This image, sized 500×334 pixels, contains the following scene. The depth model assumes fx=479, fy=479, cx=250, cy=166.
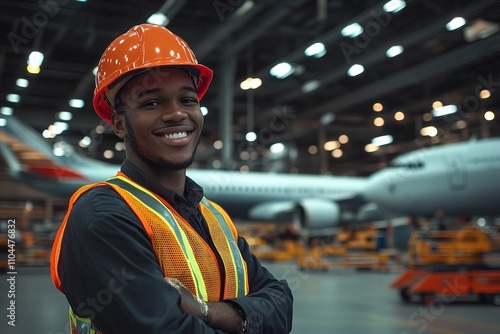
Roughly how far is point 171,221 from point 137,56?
1.53 feet

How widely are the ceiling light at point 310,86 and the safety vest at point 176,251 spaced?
17.9 meters

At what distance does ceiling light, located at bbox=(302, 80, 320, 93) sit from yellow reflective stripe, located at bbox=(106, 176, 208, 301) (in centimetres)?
1797

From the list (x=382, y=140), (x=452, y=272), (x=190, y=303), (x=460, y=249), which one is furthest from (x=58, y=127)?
(x=190, y=303)

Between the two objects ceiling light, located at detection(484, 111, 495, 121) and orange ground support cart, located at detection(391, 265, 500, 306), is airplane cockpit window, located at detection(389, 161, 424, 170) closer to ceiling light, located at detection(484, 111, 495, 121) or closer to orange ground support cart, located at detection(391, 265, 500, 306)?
orange ground support cart, located at detection(391, 265, 500, 306)

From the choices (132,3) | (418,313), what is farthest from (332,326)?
(132,3)

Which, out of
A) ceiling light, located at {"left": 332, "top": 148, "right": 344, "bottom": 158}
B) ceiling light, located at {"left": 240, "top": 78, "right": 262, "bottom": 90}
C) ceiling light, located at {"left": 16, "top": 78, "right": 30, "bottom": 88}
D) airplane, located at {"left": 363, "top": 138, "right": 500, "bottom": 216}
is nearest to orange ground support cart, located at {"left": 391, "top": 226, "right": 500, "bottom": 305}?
airplane, located at {"left": 363, "top": 138, "right": 500, "bottom": 216}

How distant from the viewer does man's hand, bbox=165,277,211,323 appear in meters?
1.08

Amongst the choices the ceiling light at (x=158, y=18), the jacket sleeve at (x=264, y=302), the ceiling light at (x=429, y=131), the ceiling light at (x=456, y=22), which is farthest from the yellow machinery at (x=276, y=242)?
the jacket sleeve at (x=264, y=302)

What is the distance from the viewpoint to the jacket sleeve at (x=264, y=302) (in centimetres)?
120

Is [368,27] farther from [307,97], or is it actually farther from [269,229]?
[269,229]

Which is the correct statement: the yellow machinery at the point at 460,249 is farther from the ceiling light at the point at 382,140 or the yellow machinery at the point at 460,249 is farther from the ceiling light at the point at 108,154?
the ceiling light at the point at 108,154

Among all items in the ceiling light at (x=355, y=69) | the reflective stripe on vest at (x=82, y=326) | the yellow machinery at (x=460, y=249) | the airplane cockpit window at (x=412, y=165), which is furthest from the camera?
the ceiling light at (x=355, y=69)

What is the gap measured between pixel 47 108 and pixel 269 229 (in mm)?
11726

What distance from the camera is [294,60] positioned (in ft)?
52.5
